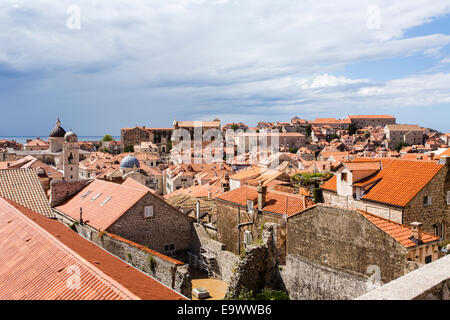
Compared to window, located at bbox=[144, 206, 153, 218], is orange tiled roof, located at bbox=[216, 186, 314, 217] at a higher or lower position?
higher

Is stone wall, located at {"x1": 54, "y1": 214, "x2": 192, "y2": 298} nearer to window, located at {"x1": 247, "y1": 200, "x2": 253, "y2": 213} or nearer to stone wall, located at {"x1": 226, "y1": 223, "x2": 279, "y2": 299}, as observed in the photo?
stone wall, located at {"x1": 226, "y1": 223, "x2": 279, "y2": 299}

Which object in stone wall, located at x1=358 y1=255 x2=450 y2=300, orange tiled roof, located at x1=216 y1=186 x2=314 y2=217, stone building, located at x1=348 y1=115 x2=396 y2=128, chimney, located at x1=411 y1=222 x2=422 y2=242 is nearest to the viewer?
stone wall, located at x1=358 y1=255 x2=450 y2=300

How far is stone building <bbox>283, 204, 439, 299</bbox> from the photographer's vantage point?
13.0 m

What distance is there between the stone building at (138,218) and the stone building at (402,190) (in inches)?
366

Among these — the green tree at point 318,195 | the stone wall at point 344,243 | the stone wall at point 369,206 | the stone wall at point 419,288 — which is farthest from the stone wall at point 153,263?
the green tree at point 318,195

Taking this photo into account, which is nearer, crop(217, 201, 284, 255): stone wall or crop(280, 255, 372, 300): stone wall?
crop(280, 255, 372, 300): stone wall

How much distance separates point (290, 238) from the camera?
16781 millimetres

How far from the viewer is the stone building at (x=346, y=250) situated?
1301 centimetres

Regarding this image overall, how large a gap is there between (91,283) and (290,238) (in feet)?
35.1

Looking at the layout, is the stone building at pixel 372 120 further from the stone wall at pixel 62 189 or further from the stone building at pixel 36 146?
the stone wall at pixel 62 189

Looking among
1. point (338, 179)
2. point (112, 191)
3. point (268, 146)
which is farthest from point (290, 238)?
point (268, 146)

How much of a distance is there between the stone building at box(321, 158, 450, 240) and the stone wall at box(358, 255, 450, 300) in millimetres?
12354

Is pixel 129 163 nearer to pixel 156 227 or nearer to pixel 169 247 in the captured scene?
pixel 169 247

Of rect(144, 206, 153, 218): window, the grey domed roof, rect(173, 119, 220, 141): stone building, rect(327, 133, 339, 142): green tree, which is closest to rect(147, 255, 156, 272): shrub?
rect(144, 206, 153, 218): window
